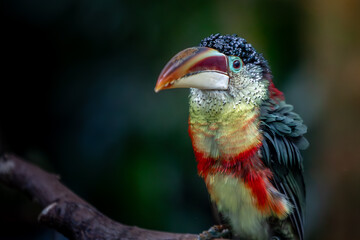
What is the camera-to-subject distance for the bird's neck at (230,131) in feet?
3.18

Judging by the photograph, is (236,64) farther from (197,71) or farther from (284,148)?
Result: (284,148)

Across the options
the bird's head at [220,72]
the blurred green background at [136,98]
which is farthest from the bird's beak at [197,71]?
the blurred green background at [136,98]

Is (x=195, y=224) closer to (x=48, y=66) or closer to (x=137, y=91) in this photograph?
(x=137, y=91)

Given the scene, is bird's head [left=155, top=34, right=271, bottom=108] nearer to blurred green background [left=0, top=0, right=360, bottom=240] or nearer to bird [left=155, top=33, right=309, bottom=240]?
bird [left=155, top=33, right=309, bottom=240]

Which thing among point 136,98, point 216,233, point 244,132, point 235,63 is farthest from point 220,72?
point 136,98

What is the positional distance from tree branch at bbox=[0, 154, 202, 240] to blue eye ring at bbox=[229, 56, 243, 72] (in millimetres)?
513

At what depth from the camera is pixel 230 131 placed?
97 centimetres

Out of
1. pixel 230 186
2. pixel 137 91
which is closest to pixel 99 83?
pixel 137 91

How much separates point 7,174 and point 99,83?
1.75 feet

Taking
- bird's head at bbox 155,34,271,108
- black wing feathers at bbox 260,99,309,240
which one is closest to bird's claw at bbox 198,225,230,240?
black wing feathers at bbox 260,99,309,240

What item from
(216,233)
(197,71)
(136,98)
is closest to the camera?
(197,71)

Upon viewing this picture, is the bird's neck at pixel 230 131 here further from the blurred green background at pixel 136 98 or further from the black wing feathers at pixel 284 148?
the blurred green background at pixel 136 98

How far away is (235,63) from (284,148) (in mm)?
255

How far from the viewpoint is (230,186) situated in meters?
1.00
